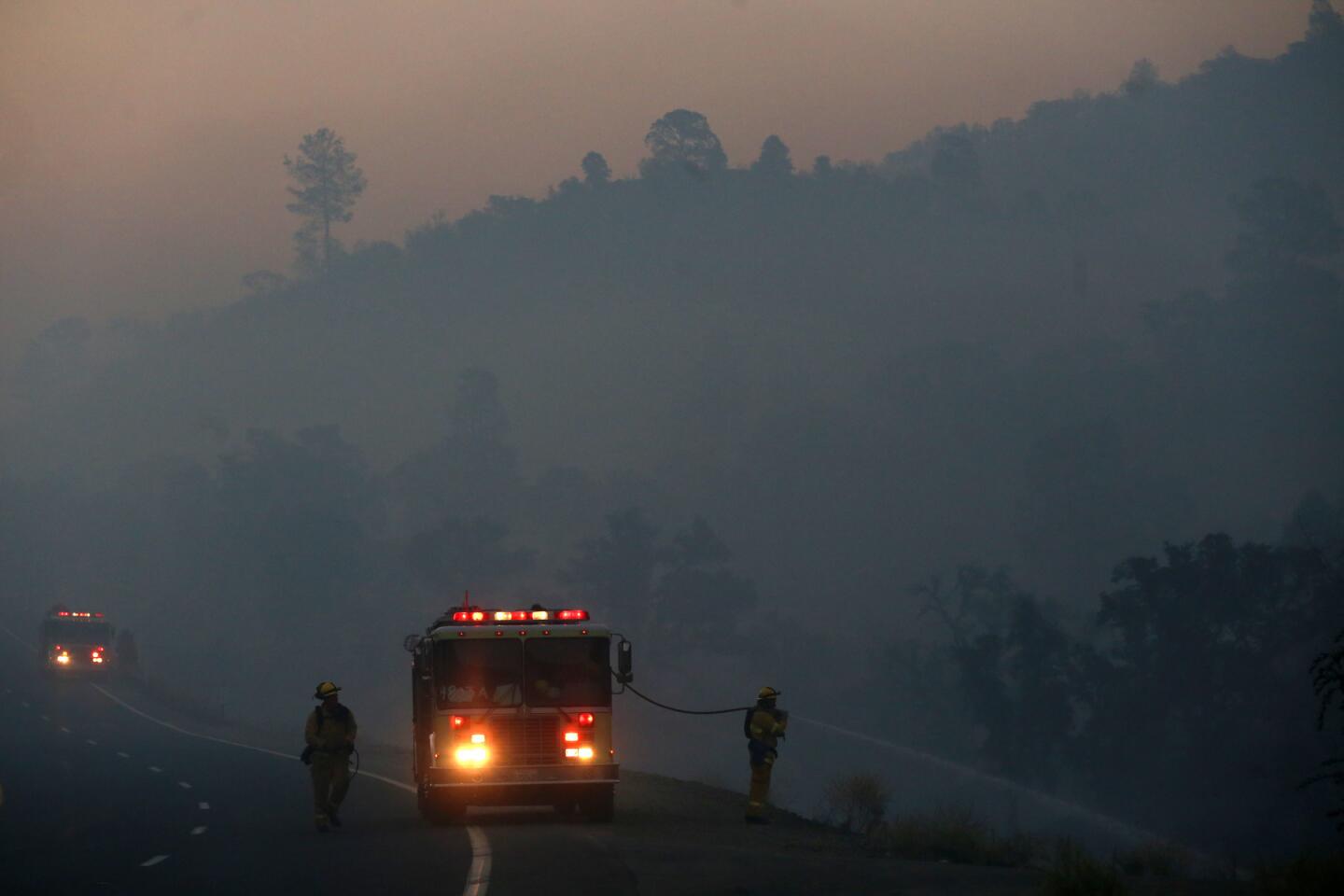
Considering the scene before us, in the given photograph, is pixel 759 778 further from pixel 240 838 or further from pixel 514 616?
pixel 240 838

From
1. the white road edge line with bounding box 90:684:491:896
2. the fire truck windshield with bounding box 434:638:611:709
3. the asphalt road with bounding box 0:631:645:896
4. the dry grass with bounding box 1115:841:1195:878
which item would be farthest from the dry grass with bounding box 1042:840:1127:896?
the fire truck windshield with bounding box 434:638:611:709

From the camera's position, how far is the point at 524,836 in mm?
20141

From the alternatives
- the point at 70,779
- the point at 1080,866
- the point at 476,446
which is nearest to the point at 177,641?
the point at 476,446

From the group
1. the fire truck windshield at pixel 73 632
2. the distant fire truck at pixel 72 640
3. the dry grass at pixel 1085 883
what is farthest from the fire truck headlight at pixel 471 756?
the fire truck windshield at pixel 73 632

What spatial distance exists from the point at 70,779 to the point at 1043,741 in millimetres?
54558

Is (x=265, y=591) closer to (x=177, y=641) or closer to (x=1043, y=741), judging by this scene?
(x=177, y=641)

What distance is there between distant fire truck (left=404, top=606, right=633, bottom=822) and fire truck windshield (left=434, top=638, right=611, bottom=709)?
12mm

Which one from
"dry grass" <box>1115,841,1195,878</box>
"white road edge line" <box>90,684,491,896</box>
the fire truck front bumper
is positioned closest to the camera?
"white road edge line" <box>90,684,491,896</box>

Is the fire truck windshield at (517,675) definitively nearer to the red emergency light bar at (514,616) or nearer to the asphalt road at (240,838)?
the red emergency light bar at (514,616)

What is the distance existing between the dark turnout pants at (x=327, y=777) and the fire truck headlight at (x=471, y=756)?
144 cm

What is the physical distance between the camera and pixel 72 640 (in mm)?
69812

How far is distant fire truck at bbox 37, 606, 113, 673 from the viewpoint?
69.6 m

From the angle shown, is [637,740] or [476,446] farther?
[476,446]

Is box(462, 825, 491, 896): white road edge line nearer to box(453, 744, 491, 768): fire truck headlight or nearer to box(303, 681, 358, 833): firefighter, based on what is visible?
box(453, 744, 491, 768): fire truck headlight
